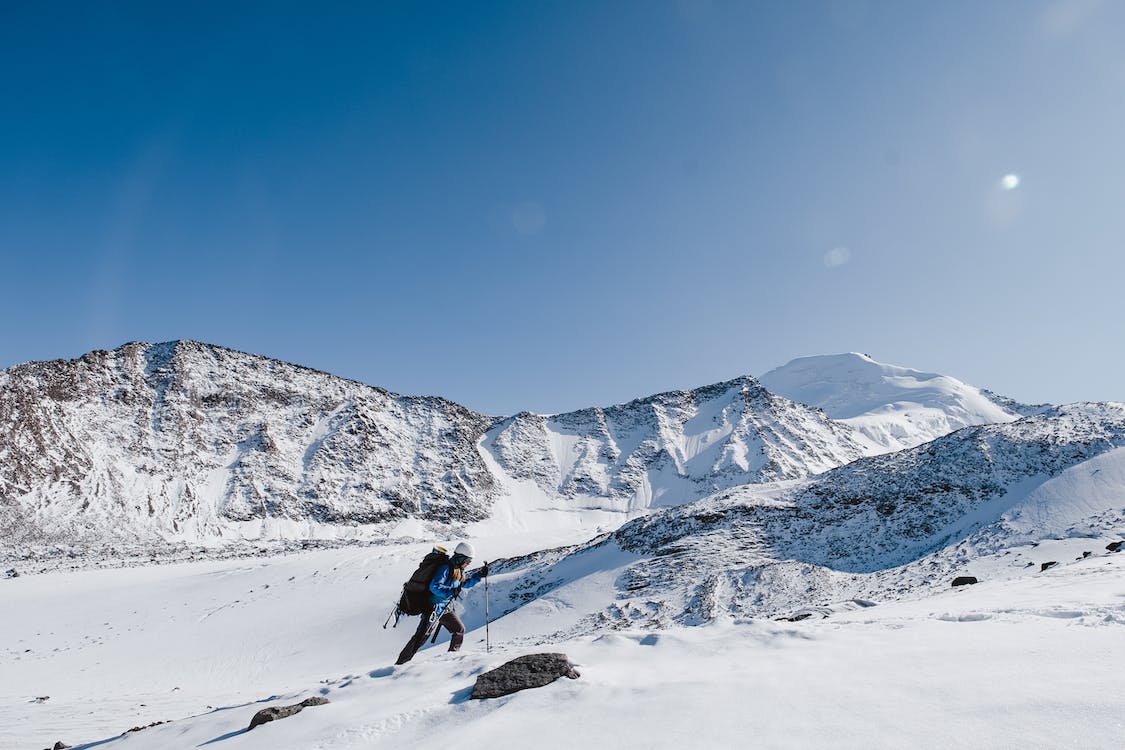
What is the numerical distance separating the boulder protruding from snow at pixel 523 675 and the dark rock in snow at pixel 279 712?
2.29m

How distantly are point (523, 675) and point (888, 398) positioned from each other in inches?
6322

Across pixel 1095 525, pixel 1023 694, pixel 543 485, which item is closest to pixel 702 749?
pixel 1023 694

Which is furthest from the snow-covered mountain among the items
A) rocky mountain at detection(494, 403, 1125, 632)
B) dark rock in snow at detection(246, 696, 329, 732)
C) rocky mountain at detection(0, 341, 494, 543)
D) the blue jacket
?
dark rock in snow at detection(246, 696, 329, 732)

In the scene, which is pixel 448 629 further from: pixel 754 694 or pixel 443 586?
pixel 754 694

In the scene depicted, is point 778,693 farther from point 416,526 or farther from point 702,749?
point 416,526

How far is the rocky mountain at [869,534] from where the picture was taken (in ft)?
53.8

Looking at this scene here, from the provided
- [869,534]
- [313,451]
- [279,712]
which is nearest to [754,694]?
[279,712]

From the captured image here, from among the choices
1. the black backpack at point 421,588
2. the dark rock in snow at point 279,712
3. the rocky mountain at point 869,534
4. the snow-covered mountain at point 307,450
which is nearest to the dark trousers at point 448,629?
the black backpack at point 421,588

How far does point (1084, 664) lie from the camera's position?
4.27m

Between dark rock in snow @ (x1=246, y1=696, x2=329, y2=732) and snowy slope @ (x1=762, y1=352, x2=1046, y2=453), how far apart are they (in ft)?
361

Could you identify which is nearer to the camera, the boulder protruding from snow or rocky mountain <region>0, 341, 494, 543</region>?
the boulder protruding from snow

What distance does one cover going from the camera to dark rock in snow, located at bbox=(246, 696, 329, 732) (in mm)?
6082

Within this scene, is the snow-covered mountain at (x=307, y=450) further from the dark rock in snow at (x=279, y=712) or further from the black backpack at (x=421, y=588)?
the dark rock in snow at (x=279, y=712)

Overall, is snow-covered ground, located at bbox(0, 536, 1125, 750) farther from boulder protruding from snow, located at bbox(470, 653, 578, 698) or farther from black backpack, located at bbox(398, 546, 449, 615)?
black backpack, located at bbox(398, 546, 449, 615)
